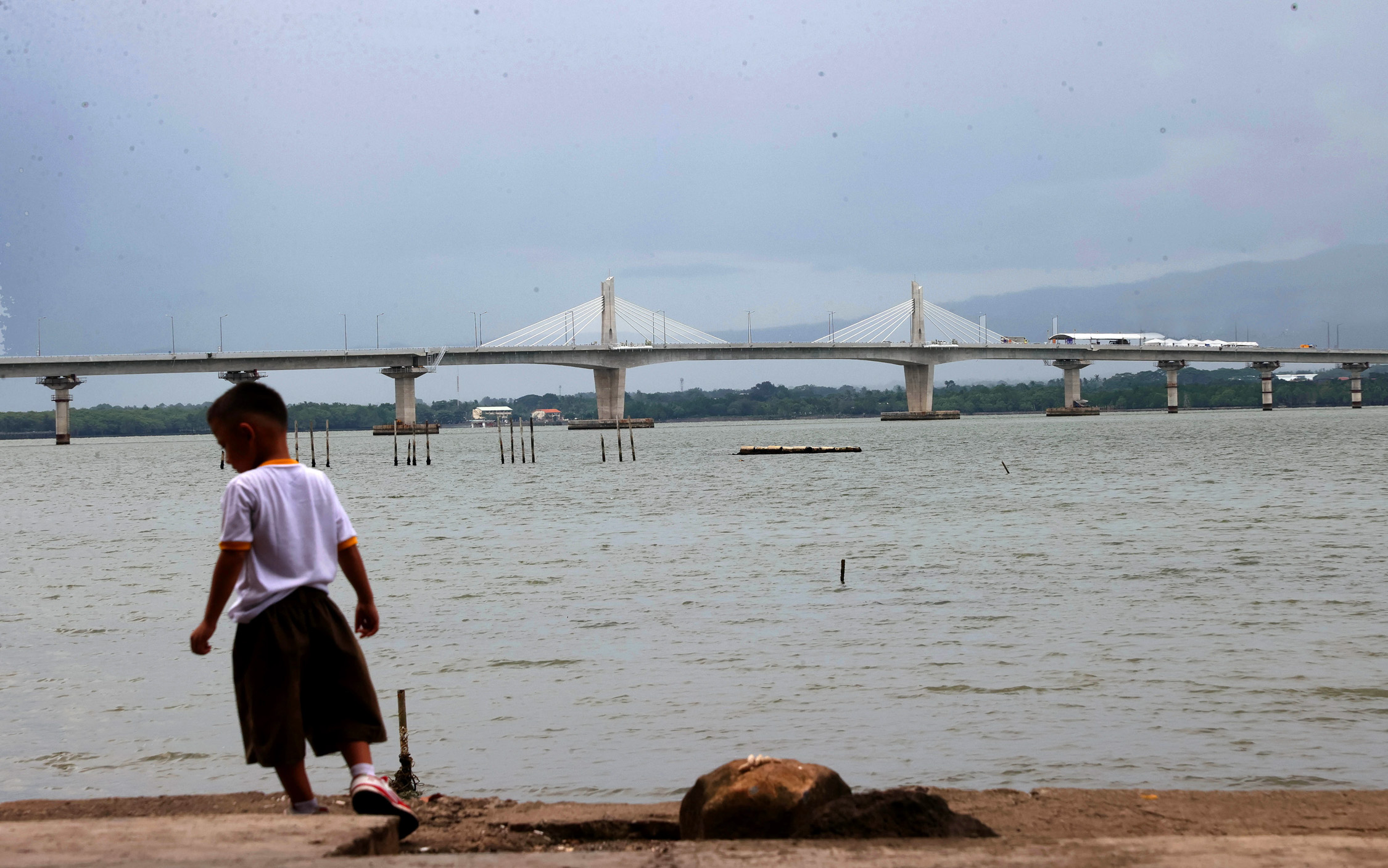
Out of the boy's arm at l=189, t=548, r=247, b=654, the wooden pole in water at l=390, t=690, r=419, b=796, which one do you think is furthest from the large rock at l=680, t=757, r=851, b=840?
the wooden pole in water at l=390, t=690, r=419, b=796

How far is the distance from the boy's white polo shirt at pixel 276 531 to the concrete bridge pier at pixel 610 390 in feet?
329

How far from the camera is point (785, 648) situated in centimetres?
1089

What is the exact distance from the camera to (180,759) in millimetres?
7629

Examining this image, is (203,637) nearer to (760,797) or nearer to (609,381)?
(760,797)

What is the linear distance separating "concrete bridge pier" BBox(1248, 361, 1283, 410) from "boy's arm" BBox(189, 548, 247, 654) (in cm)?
15003

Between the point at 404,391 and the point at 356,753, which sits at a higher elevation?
the point at 404,391

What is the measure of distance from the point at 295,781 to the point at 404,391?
4186 inches

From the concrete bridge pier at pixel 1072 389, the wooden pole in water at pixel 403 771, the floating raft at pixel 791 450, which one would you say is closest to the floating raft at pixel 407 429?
the floating raft at pixel 791 450

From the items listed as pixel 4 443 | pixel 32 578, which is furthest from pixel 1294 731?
pixel 4 443

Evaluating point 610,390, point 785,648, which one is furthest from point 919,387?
point 785,648

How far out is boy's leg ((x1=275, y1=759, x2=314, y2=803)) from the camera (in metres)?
4.43

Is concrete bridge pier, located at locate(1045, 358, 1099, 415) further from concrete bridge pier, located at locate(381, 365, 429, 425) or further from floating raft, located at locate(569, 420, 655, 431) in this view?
concrete bridge pier, located at locate(381, 365, 429, 425)

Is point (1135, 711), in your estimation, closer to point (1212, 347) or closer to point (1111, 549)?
point (1111, 549)

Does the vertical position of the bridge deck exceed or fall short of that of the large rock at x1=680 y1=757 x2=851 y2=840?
it exceeds it
